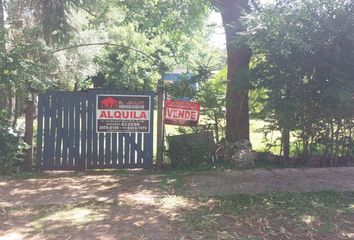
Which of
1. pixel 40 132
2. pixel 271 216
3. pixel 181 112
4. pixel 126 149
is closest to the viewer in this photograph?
pixel 271 216

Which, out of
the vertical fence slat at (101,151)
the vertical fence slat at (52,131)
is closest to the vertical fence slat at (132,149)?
the vertical fence slat at (101,151)

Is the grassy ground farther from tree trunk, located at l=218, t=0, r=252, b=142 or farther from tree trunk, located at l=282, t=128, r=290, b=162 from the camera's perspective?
tree trunk, located at l=218, t=0, r=252, b=142

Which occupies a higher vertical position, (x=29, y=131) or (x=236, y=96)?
(x=236, y=96)

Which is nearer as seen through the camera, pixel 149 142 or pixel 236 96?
pixel 149 142

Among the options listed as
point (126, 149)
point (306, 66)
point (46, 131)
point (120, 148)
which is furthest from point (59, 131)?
point (306, 66)

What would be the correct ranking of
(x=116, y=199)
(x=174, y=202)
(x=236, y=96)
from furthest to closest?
(x=236, y=96) < (x=116, y=199) < (x=174, y=202)

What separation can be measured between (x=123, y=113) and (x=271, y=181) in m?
3.01

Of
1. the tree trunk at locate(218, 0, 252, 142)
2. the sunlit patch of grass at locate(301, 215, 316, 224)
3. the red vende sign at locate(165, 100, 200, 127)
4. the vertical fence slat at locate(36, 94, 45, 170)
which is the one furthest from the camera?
the tree trunk at locate(218, 0, 252, 142)

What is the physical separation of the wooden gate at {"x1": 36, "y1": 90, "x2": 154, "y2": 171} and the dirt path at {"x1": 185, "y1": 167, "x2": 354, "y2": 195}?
60.1 inches

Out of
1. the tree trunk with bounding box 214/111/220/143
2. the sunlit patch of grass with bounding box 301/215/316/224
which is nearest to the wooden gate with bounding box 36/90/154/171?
the tree trunk with bounding box 214/111/220/143

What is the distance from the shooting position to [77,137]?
8.38m

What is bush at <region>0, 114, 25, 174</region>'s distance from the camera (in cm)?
805

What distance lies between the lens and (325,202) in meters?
6.41

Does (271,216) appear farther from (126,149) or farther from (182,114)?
(126,149)
